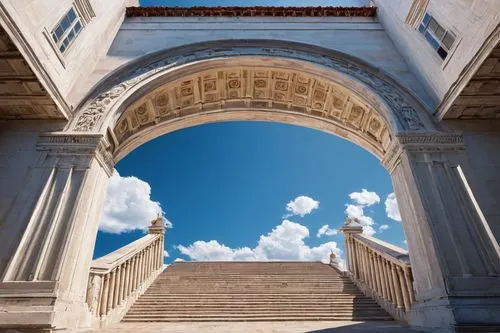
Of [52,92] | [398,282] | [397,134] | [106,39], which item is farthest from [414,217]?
[106,39]

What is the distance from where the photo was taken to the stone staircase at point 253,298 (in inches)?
310

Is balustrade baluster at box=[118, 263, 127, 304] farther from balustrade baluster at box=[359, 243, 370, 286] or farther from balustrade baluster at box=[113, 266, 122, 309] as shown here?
balustrade baluster at box=[359, 243, 370, 286]

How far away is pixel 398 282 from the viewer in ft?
24.0

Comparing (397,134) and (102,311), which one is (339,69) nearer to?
(397,134)

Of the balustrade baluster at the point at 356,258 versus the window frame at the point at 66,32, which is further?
the balustrade baluster at the point at 356,258

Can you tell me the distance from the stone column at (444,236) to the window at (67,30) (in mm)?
8274

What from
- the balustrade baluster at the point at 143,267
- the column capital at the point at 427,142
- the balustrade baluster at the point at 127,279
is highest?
the column capital at the point at 427,142

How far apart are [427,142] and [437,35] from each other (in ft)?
9.80

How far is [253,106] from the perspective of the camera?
982 cm

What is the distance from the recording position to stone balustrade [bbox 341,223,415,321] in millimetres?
6910

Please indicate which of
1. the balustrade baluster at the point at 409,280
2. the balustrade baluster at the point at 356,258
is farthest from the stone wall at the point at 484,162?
the balustrade baluster at the point at 356,258

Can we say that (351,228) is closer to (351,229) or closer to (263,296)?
(351,229)

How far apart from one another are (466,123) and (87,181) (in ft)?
28.1

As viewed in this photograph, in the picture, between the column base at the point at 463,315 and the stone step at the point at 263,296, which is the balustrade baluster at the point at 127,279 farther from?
the column base at the point at 463,315
